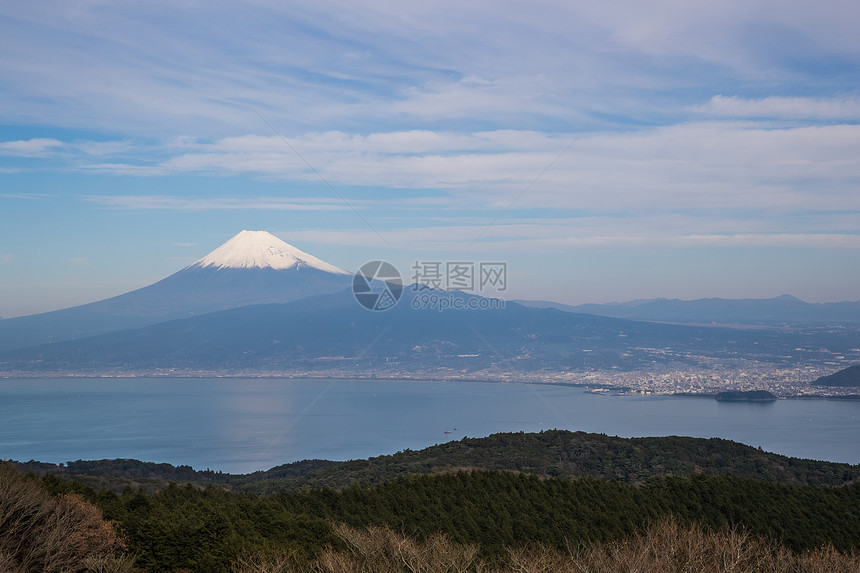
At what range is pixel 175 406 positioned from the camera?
377 ft

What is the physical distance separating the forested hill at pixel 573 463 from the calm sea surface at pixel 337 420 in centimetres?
3024

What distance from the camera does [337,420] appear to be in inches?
3971

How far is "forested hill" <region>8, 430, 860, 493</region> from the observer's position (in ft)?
116

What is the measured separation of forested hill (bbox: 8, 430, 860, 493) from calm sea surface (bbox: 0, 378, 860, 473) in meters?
30.2

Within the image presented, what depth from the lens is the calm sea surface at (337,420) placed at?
76500 millimetres

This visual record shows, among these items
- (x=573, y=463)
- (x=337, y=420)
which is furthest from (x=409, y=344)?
(x=573, y=463)

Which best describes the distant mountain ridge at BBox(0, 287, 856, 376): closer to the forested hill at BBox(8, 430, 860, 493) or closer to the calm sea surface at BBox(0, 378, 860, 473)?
the calm sea surface at BBox(0, 378, 860, 473)

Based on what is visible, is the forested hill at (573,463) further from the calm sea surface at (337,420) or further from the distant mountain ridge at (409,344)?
the distant mountain ridge at (409,344)

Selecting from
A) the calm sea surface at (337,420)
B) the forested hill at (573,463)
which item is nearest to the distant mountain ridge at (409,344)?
the calm sea surface at (337,420)

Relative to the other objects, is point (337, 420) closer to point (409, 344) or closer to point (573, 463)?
point (573, 463)

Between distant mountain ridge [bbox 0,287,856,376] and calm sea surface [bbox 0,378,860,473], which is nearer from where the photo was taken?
calm sea surface [bbox 0,378,860,473]

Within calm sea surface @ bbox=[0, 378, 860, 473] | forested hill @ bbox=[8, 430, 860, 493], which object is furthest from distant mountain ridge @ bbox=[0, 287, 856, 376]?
forested hill @ bbox=[8, 430, 860, 493]

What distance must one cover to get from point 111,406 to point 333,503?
333 feet

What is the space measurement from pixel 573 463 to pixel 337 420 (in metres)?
65.1
